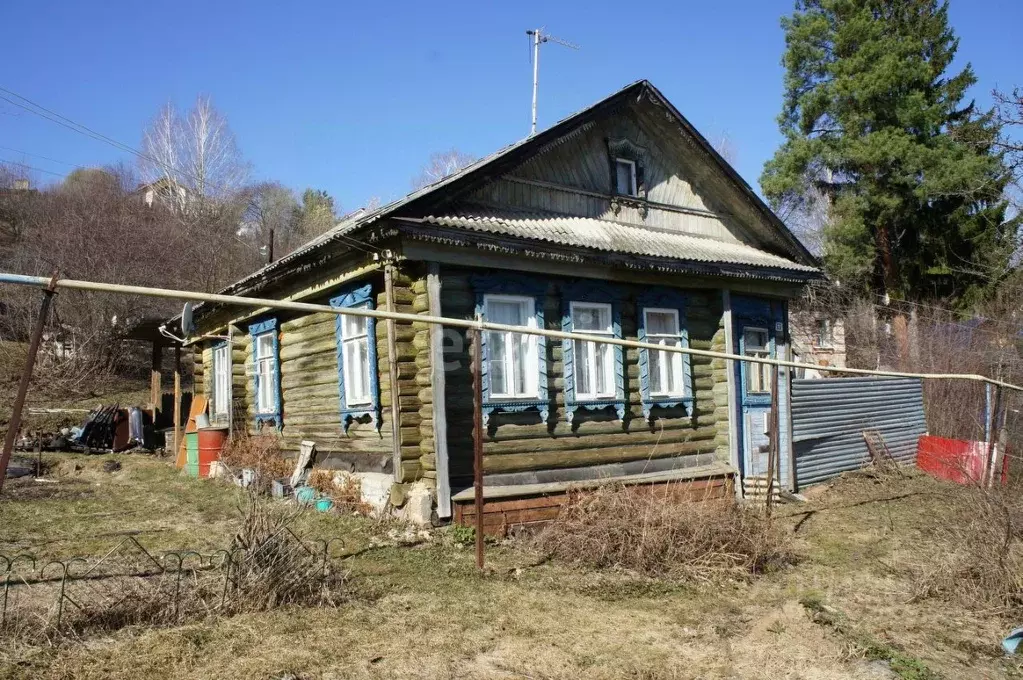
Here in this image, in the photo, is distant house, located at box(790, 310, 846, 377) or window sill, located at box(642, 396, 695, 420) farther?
distant house, located at box(790, 310, 846, 377)

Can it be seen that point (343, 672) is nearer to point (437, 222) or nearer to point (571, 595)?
point (571, 595)

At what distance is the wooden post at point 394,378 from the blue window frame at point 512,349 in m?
1.08

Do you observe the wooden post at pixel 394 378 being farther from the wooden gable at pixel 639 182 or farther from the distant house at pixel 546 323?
the wooden gable at pixel 639 182

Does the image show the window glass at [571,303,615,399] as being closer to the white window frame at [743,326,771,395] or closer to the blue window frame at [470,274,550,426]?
the blue window frame at [470,274,550,426]

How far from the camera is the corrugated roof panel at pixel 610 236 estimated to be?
9656 millimetres

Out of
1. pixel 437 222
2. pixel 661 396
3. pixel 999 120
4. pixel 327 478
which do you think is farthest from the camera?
pixel 999 120

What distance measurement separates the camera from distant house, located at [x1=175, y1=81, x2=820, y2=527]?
29.8 feet

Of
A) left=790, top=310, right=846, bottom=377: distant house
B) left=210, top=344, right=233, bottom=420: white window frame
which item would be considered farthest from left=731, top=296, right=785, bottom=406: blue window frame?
left=790, top=310, right=846, bottom=377: distant house

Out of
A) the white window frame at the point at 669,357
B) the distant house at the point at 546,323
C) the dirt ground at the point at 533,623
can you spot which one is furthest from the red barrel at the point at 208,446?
the white window frame at the point at 669,357

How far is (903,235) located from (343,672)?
25800 mm

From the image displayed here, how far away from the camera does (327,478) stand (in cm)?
1046

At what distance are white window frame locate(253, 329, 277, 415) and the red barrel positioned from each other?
1.02 m

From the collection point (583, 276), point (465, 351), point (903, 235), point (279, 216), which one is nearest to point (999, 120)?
point (903, 235)

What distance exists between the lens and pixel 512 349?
32.4ft
